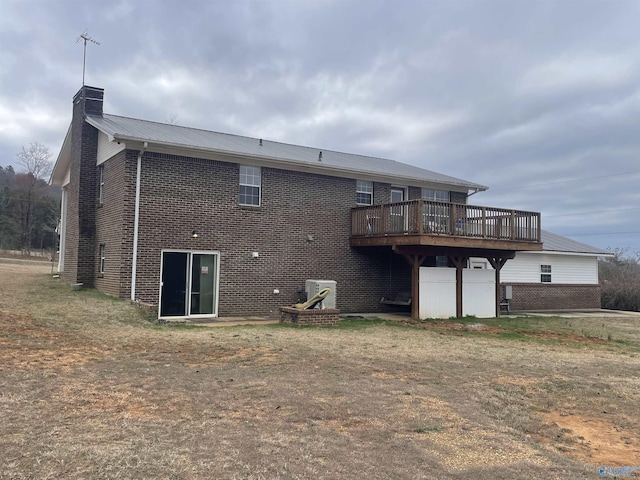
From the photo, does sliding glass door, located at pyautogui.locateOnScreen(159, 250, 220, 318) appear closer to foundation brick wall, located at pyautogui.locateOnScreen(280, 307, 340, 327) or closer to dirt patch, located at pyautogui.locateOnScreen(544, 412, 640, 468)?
foundation brick wall, located at pyautogui.locateOnScreen(280, 307, 340, 327)

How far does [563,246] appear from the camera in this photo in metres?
25.7

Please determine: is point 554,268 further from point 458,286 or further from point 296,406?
point 296,406

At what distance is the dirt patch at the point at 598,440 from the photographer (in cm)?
510

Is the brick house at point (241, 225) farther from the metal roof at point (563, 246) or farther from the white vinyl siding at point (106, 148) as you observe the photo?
the metal roof at point (563, 246)

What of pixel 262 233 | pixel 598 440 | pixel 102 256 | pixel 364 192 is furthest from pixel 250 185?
pixel 598 440

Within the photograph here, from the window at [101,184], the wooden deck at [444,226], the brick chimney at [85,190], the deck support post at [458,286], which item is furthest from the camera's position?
the deck support post at [458,286]

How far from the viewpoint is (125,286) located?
14438mm

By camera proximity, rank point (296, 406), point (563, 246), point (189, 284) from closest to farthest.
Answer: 1. point (296, 406)
2. point (189, 284)
3. point (563, 246)

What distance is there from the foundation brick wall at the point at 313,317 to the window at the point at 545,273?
13.6 m

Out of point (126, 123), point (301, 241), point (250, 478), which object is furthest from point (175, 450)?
point (126, 123)

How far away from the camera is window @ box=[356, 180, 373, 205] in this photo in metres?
18.8

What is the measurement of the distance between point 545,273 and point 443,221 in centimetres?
1061

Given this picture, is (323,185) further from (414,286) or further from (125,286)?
(125,286)

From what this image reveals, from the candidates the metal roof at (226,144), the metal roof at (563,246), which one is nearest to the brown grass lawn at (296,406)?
the metal roof at (226,144)
